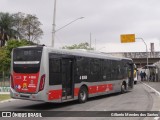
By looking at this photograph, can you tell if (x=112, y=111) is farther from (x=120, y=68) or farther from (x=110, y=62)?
(x=120, y=68)

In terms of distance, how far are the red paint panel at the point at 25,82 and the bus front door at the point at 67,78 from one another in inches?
71.0

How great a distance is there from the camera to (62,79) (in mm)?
17531

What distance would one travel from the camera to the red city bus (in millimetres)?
16297

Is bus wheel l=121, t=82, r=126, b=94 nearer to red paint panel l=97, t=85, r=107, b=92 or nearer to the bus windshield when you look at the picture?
red paint panel l=97, t=85, r=107, b=92

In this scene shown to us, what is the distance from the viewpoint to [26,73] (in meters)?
16.8

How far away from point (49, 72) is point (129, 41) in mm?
45708

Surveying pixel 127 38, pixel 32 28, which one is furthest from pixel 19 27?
pixel 127 38

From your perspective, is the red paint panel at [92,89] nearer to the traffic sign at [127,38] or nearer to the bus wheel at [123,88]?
the bus wheel at [123,88]

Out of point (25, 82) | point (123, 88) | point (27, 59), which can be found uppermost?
point (27, 59)

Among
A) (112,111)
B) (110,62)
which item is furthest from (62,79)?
(110,62)

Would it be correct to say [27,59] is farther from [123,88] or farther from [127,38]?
[127,38]

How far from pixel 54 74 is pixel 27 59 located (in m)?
1.49

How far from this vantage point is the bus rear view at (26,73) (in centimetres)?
1628

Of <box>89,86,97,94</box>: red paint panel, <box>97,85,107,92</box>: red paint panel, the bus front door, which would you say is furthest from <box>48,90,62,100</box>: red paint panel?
<box>97,85,107,92</box>: red paint panel
